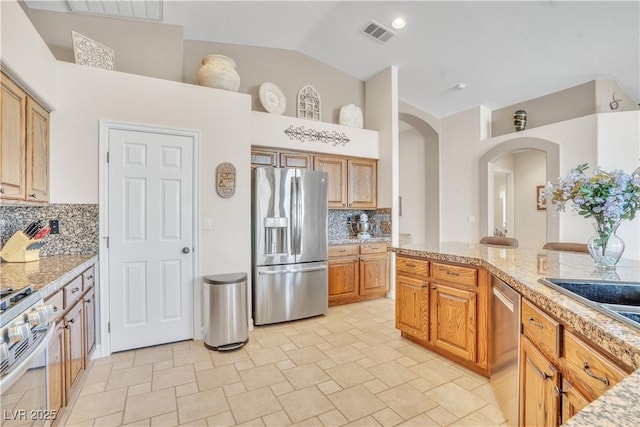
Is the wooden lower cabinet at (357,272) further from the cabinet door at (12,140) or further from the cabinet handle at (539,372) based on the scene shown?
the cabinet door at (12,140)

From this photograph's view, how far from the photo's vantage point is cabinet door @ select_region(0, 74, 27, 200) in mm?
1816

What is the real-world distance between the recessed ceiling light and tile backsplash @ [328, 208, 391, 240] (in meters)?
2.41

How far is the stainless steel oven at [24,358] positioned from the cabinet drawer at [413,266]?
2.50m

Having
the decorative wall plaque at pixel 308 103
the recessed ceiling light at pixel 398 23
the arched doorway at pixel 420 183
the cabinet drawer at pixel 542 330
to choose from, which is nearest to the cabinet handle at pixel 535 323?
the cabinet drawer at pixel 542 330

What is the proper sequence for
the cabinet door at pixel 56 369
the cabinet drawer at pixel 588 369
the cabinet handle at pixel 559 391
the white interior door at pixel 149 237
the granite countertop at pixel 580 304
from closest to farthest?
1. the granite countertop at pixel 580 304
2. the cabinet drawer at pixel 588 369
3. the cabinet handle at pixel 559 391
4. the cabinet door at pixel 56 369
5. the white interior door at pixel 149 237

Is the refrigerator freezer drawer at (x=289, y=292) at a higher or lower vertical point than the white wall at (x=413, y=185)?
lower

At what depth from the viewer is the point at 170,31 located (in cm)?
329

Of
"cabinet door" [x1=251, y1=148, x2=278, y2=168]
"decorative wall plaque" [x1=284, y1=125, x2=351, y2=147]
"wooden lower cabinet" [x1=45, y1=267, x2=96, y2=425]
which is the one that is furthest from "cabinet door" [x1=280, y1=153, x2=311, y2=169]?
"wooden lower cabinet" [x1=45, y1=267, x2=96, y2=425]

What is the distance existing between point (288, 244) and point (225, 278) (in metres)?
0.84

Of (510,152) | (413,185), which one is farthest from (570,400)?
(413,185)

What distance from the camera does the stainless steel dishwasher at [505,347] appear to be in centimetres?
162

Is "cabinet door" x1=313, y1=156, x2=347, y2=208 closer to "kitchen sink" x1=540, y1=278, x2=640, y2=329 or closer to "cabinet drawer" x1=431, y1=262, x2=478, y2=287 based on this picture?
"cabinet drawer" x1=431, y1=262, x2=478, y2=287

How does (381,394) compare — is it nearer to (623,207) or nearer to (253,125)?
(623,207)

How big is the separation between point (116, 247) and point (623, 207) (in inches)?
145
